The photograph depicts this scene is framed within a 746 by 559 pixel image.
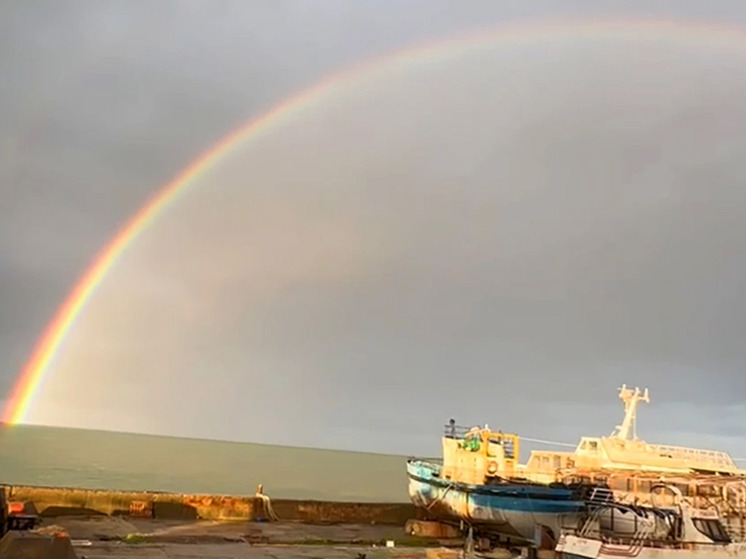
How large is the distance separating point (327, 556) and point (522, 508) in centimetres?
760

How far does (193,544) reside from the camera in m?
19.6

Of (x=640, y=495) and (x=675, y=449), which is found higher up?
(x=675, y=449)

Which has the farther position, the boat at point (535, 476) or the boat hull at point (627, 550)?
the boat at point (535, 476)

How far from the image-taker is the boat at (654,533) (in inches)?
672

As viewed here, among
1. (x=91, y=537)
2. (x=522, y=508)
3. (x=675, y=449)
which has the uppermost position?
(x=675, y=449)

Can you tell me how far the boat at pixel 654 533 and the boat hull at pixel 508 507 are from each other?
4.91 feet

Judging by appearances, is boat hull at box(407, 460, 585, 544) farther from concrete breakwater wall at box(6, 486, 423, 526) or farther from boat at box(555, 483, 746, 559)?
concrete breakwater wall at box(6, 486, 423, 526)

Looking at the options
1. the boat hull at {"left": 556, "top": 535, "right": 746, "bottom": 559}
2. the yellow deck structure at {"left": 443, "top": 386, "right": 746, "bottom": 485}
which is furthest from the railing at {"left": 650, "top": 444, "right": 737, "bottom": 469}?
the boat hull at {"left": 556, "top": 535, "right": 746, "bottom": 559}

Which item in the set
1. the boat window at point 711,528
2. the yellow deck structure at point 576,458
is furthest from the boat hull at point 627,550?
the yellow deck structure at point 576,458

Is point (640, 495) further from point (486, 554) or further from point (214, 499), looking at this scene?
point (214, 499)

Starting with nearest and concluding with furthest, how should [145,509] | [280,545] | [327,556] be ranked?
[327,556], [280,545], [145,509]

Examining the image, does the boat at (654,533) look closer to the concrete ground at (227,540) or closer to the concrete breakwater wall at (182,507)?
the concrete ground at (227,540)

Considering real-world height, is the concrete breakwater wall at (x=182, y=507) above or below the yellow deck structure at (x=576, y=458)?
below

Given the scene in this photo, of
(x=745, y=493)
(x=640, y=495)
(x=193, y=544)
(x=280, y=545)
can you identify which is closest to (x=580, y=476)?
(x=640, y=495)
